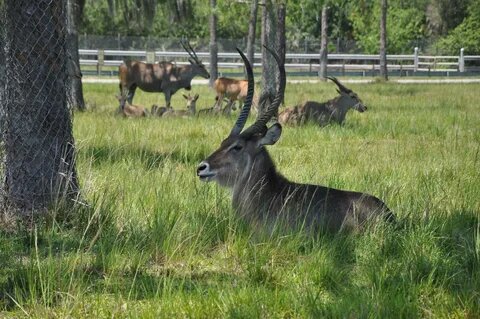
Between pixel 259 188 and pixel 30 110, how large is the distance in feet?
6.02

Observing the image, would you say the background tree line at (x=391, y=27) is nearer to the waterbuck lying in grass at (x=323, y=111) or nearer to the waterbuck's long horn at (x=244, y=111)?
the waterbuck lying in grass at (x=323, y=111)

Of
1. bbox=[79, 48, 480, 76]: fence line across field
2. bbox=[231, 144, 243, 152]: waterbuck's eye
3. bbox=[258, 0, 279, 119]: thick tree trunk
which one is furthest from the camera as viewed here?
bbox=[79, 48, 480, 76]: fence line across field

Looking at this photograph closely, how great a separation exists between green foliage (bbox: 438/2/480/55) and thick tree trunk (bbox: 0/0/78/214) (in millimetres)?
47439

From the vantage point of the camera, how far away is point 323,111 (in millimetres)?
14805

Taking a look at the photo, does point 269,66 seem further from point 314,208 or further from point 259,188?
point 314,208

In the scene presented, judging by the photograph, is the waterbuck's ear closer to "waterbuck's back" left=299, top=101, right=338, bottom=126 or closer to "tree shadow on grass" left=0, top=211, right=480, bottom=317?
Result: "tree shadow on grass" left=0, top=211, right=480, bottom=317

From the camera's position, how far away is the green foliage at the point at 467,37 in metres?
49.6

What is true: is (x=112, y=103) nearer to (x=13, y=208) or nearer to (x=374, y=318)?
(x=13, y=208)

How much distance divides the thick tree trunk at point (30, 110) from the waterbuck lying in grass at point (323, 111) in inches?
317

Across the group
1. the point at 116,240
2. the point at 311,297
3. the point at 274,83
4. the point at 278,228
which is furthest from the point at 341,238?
the point at 274,83

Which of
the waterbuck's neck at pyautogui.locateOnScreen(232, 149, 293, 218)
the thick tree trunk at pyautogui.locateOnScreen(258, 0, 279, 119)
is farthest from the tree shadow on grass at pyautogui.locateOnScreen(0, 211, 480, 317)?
the thick tree trunk at pyautogui.locateOnScreen(258, 0, 279, 119)

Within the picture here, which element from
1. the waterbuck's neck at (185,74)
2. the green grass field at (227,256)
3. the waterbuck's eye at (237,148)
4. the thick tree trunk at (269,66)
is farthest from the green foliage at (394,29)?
the waterbuck's eye at (237,148)

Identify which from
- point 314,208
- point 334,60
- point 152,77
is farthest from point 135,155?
point 334,60

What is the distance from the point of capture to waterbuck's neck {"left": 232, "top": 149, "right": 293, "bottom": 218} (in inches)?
225
